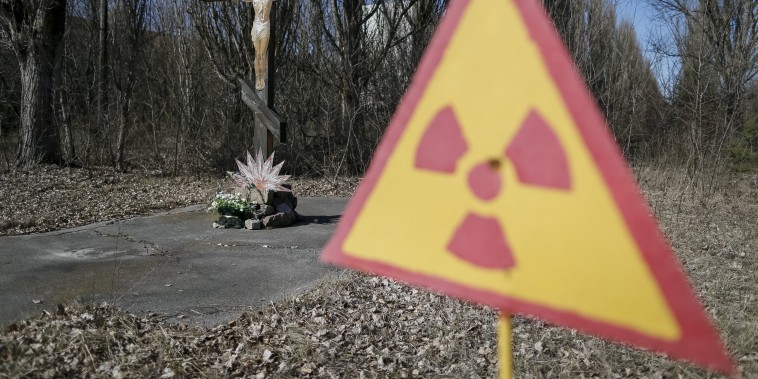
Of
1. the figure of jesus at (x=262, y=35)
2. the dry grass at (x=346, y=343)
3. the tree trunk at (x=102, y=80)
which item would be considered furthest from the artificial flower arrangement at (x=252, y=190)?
the tree trunk at (x=102, y=80)

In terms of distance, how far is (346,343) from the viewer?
3.98 meters

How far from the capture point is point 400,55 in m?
16.3

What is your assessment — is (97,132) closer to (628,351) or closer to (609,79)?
(609,79)

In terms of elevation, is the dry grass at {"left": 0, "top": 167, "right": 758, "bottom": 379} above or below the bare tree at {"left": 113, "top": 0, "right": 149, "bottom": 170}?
below

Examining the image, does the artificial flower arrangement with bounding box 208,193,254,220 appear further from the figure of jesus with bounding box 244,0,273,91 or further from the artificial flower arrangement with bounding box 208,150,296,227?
the figure of jesus with bounding box 244,0,273,91

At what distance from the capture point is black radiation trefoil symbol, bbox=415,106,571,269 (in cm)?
150

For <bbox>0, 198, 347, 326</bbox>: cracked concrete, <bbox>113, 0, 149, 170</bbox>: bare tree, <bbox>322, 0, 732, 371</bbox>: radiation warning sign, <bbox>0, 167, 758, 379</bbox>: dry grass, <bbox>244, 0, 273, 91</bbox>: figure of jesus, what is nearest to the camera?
Answer: <bbox>322, 0, 732, 371</bbox>: radiation warning sign

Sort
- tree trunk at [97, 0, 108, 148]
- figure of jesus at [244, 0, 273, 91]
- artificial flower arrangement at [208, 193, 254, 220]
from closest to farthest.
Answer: artificial flower arrangement at [208, 193, 254, 220], figure of jesus at [244, 0, 273, 91], tree trunk at [97, 0, 108, 148]

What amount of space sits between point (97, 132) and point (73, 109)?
302cm

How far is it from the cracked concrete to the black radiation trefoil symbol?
2.97m

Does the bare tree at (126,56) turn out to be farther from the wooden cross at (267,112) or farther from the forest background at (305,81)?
the wooden cross at (267,112)

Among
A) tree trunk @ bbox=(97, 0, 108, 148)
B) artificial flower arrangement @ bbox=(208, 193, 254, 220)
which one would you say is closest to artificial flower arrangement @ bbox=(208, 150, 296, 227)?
artificial flower arrangement @ bbox=(208, 193, 254, 220)

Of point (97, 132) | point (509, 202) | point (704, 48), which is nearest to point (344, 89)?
point (97, 132)

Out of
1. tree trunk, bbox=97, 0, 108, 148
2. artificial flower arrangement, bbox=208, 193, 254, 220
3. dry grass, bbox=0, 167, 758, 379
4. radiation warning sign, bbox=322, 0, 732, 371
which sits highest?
tree trunk, bbox=97, 0, 108, 148
